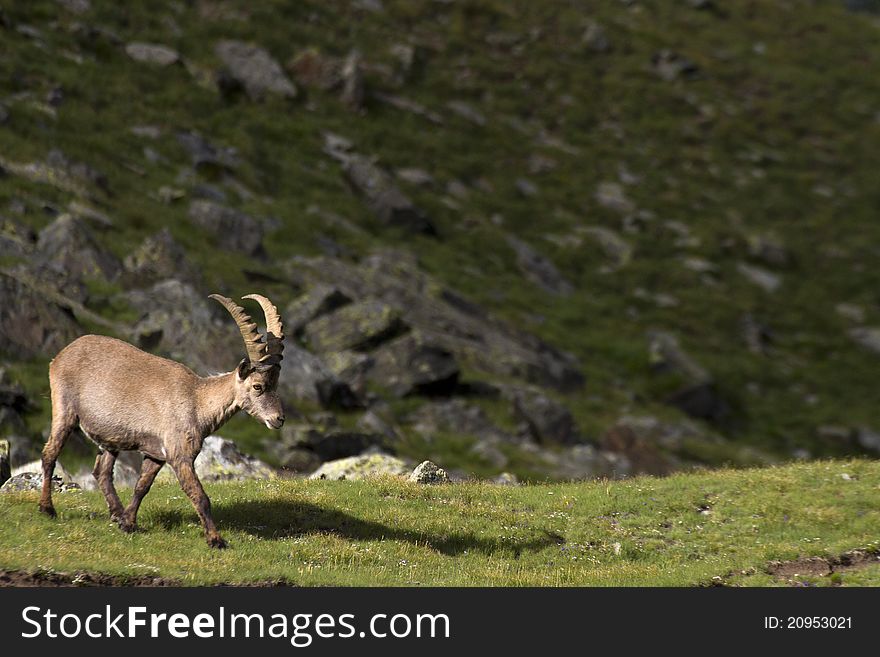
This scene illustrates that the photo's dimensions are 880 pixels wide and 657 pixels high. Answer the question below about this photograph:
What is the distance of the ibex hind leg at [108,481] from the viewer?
1958 centimetres

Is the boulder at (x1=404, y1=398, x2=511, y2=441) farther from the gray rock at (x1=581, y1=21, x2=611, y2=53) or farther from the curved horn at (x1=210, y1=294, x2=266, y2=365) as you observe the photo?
the gray rock at (x1=581, y1=21, x2=611, y2=53)

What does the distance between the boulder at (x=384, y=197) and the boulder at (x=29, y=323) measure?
31420 millimetres

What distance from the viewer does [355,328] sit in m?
49.6

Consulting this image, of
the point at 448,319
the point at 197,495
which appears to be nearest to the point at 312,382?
the point at 448,319

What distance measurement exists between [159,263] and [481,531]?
94.0 ft

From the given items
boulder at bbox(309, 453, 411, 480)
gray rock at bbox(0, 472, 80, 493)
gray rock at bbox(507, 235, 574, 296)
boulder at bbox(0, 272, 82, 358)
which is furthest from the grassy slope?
gray rock at bbox(507, 235, 574, 296)

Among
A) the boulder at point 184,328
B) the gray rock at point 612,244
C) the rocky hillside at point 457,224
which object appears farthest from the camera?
the gray rock at point 612,244

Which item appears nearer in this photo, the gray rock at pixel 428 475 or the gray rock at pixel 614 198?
the gray rock at pixel 428 475

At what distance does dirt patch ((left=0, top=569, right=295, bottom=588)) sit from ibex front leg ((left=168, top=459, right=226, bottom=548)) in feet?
6.00

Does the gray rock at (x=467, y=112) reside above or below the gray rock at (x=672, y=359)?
above

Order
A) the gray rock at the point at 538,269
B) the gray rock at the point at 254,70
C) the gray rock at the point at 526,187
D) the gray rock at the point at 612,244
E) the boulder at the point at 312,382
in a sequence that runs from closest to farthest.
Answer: the boulder at the point at 312,382 → the gray rock at the point at 538,269 → the gray rock at the point at 254,70 → the gray rock at the point at 612,244 → the gray rock at the point at 526,187

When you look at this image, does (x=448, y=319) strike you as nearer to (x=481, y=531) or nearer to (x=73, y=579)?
(x=481, y=531)

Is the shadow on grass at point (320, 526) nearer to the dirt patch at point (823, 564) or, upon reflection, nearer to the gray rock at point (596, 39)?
the dirt patch at point (823, 564)

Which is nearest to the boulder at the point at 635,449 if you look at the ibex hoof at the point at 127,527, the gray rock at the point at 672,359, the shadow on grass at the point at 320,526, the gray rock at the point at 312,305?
the gray rock at the point at 672,359
